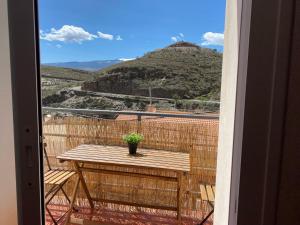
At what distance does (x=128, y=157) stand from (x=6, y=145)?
184 centimetres

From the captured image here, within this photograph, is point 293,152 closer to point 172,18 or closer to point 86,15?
point 172,18

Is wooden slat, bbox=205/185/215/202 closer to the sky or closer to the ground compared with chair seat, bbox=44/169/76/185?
closer to the ground

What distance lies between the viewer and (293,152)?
653mm

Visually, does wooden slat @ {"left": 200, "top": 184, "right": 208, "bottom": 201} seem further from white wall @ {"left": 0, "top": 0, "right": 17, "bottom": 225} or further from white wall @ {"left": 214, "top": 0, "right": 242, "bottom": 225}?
white wall @ {"left": 0, "top": 0, "right": 17, "bottom": 225}

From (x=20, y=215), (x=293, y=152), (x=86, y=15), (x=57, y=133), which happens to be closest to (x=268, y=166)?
(x=293, y=152)

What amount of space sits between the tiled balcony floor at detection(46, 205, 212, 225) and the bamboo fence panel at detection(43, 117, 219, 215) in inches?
5.5

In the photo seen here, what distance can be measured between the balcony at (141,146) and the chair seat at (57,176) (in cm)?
13

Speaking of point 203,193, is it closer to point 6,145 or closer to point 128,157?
point 128,157

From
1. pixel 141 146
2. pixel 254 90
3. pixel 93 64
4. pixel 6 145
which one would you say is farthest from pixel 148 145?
pixel 254 90

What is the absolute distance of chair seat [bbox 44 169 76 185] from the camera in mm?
2383

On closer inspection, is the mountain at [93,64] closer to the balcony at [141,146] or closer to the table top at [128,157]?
the balcony at [141,146]

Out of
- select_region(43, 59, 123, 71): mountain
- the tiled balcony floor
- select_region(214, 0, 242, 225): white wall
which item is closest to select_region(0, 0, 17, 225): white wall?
select_region(214, 0, 242, 225): white wall

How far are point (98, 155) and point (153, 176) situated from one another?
64 centimetres

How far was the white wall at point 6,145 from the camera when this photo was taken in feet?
2.93
